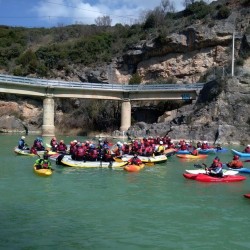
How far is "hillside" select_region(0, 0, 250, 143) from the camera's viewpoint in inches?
2023

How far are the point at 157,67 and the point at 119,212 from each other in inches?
2318

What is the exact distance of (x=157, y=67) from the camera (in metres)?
72.1

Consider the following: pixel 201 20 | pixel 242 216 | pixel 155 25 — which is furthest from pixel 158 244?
pixel 155 25

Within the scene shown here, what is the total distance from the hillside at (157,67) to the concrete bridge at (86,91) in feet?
9.47

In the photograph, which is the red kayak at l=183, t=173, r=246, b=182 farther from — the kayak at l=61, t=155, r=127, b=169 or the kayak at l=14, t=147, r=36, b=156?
the kayak at l=14, t=147, r=36, b=156

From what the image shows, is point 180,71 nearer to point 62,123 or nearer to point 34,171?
point 62,123

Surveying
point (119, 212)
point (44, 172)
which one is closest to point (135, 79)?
point (44, 172)

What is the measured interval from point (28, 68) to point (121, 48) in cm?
1861

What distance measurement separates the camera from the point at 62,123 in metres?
69.8

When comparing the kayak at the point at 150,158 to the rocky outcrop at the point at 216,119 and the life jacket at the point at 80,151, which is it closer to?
the life jacket at the point at 80,151

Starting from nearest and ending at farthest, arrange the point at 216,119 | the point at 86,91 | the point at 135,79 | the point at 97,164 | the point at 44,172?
the point at 44,172 → the point at 97,164 → the point at 216,119 → the point at 86,91 → the point at 135,79

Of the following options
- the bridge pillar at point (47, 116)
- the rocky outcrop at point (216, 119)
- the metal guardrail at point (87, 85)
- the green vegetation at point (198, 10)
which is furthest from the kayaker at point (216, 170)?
the green vegetation at point (198, 10)

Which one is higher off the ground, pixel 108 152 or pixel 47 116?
pixel 47 116

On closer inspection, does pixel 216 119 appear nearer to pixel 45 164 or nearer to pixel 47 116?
pixel 47 116
